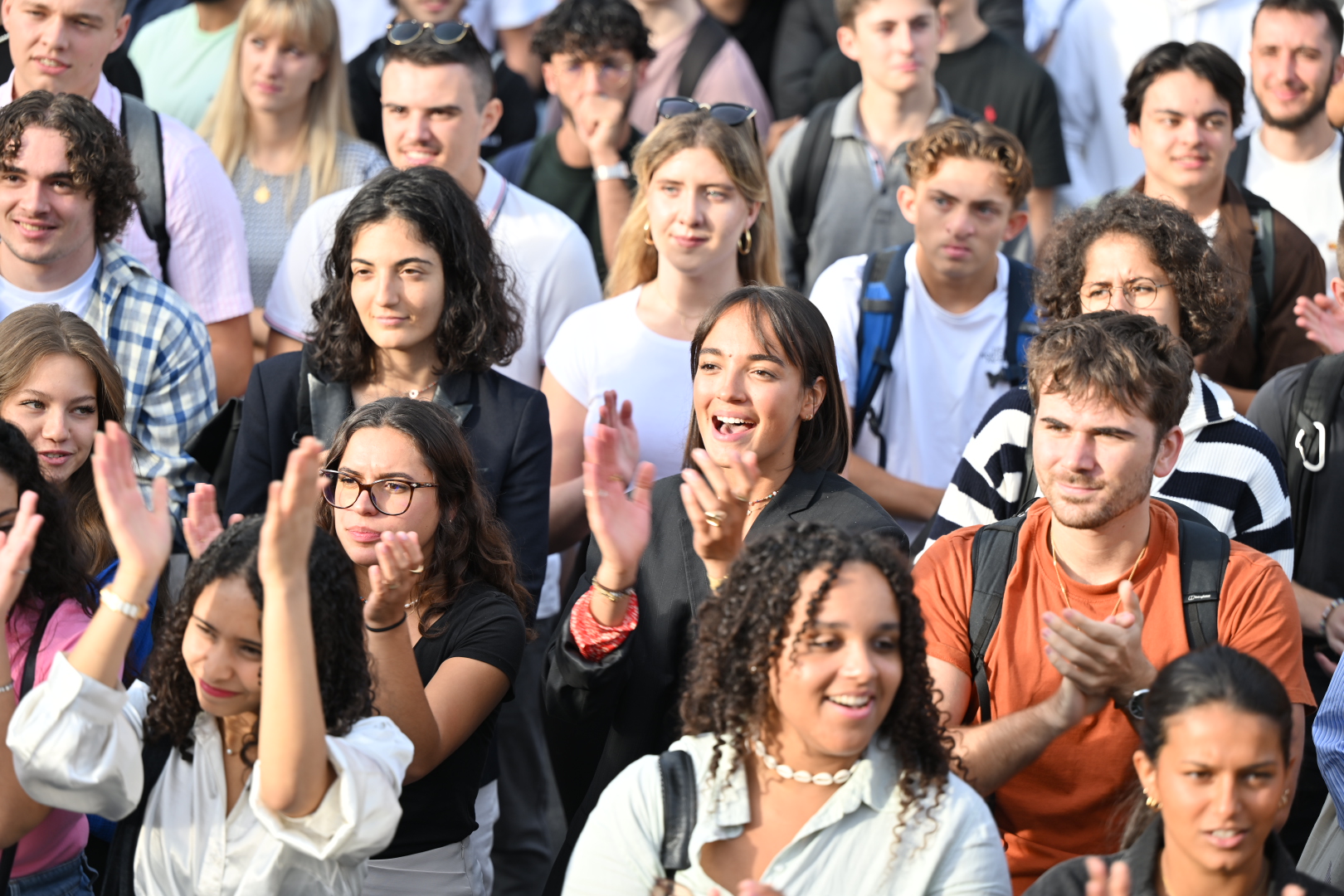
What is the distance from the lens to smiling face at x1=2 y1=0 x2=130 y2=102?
5.44m

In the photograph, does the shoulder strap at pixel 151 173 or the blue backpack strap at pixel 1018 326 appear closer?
the blue backpack strap at pixel 1018 326

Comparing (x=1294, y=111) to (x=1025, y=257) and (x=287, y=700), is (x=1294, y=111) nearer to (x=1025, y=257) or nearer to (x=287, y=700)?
(x=1025, y=257)

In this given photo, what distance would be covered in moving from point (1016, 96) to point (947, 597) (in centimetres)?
379

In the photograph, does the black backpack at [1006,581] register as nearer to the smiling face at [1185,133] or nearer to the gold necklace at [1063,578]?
the gold necklace at [1063,578]

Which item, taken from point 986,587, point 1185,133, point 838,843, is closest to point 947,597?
point 986,587

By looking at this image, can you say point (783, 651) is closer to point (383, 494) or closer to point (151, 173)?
point (383, 494)

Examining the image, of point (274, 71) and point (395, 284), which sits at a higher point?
point (274, 71)

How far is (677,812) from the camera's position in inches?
116

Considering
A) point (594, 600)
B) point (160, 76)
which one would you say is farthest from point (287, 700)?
point (160, 76)

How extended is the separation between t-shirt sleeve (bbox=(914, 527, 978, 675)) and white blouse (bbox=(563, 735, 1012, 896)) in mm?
604

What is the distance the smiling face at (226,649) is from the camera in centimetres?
309

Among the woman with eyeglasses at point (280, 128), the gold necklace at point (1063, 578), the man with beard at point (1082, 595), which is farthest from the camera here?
the woman with eyeglasses at point (280, 128)

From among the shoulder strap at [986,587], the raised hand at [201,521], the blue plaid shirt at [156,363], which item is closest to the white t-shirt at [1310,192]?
the shoulder strap at [986,587]

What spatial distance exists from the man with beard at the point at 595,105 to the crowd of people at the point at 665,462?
22 mm
